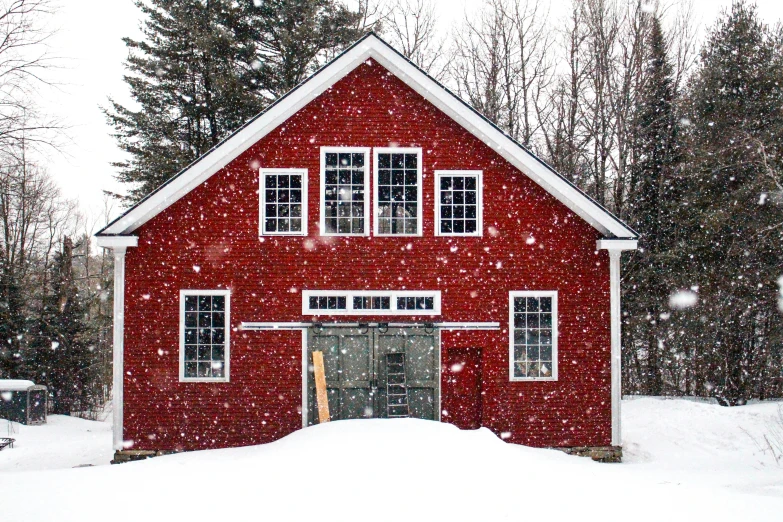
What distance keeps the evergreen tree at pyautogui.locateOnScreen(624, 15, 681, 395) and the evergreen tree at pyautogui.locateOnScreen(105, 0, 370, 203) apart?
11296mm

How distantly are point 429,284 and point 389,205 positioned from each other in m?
1.76

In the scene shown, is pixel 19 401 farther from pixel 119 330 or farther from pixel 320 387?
pixel 320 387

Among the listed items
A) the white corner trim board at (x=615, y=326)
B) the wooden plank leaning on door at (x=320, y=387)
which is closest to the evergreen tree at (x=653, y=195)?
the white corner trim board at (x=615, y=326)

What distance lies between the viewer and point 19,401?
82.5ft

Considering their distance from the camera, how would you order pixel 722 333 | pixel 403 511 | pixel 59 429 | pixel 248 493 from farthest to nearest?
pixel 59 429
pixel 722 333
pixel 248 493
pixel 403 511

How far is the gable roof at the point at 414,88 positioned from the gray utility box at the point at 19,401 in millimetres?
15237

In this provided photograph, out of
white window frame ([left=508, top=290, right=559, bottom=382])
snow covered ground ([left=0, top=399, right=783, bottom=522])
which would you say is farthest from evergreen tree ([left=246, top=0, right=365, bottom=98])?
snow covered ground ([left=0, top=399, right=783, bottom=522])

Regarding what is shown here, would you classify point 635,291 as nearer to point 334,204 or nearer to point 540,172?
point 540,172

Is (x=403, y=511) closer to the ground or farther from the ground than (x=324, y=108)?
closer to the ground

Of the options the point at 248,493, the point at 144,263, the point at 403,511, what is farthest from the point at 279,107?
the point at 403,511

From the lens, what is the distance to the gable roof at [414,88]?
1308cm

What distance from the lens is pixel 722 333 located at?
21.2 metres

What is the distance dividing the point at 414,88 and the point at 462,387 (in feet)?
19.5

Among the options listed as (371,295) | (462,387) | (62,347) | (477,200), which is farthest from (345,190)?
(62,347)
